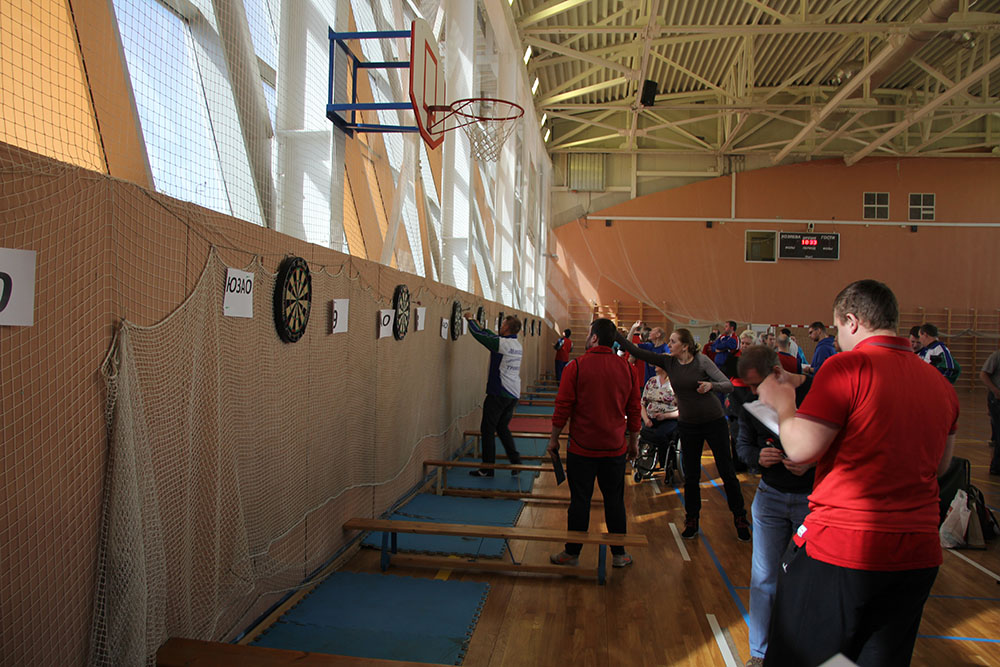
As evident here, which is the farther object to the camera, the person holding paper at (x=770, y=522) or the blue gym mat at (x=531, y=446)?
the blue gym mat at (x=531, y=446)

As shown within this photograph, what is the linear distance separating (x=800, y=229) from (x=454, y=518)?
57.0ft

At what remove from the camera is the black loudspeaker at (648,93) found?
12211mm

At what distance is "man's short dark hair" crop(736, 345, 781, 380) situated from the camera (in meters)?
2.23

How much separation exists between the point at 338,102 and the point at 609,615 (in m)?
3.48

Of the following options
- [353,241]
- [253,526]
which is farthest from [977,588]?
[353,241]

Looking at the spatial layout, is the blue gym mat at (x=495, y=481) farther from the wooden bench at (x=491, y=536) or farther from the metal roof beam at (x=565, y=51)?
the metal roof beam at (x=565, y=51)

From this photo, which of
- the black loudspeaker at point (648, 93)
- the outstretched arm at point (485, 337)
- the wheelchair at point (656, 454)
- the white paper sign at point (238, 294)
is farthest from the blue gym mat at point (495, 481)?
the black loudspeaker at point (648, 93)

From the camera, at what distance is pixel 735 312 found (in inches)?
733

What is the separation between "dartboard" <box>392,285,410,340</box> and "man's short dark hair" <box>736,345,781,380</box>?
290cm

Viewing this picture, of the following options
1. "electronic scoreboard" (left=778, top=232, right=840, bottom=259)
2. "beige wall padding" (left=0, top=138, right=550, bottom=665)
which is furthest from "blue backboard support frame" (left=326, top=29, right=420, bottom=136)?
"electronic scoreboard" (left=778, top=232, right=840, bottom=259)

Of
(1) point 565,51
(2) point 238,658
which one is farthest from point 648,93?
(2) point 238,658

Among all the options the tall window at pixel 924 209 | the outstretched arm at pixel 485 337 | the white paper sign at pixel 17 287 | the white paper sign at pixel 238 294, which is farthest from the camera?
the tall window at pixel 924 209

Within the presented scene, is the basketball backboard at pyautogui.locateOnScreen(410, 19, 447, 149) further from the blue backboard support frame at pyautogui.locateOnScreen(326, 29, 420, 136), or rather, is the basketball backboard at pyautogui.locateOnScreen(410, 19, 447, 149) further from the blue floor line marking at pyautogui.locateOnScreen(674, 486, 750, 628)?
the blue floor line marking at pyautogui.locateOnScreen(674, 486, 750, 628)

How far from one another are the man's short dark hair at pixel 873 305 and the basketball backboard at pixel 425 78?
120 inches
